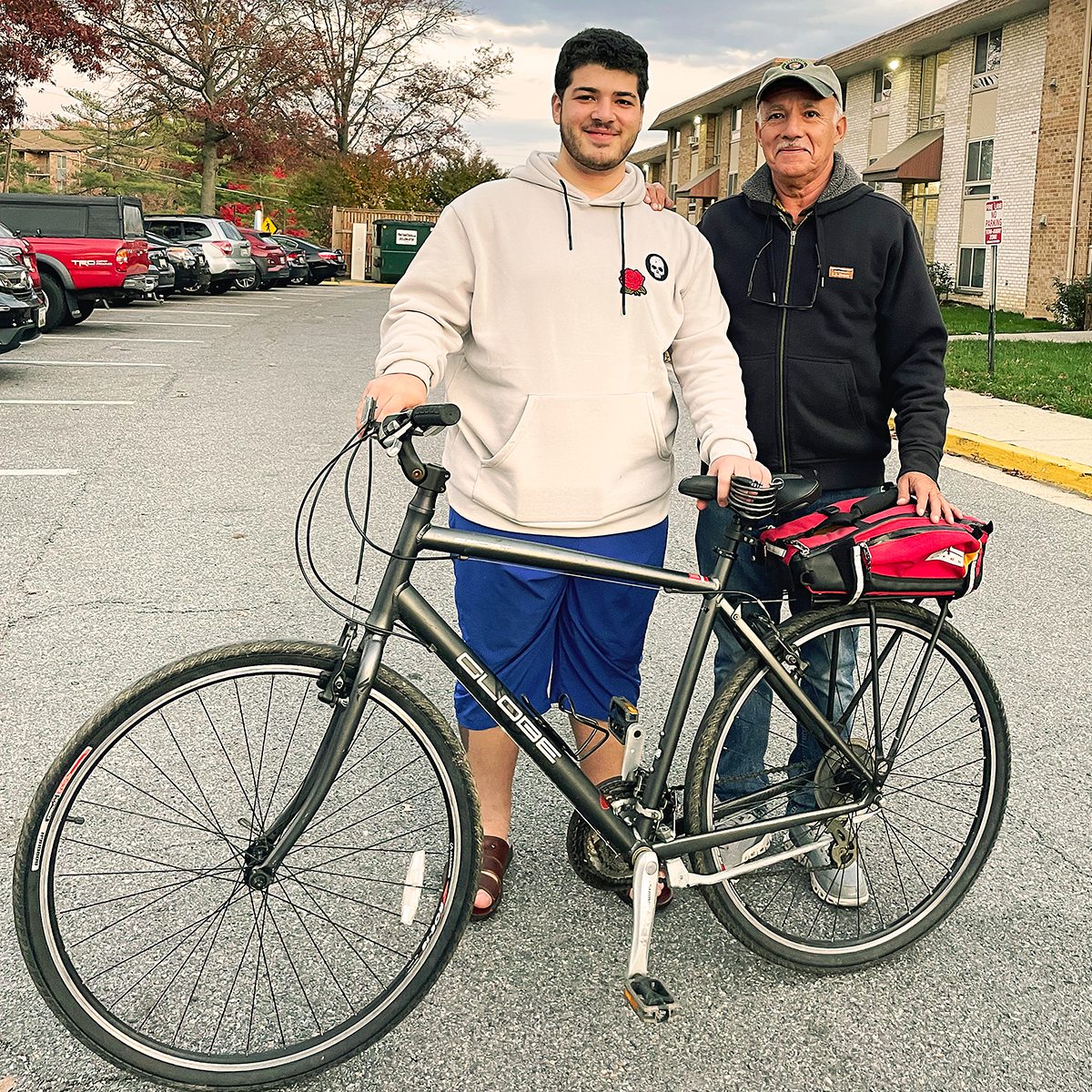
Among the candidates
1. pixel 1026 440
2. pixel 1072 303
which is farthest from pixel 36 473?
pixel 1072 303

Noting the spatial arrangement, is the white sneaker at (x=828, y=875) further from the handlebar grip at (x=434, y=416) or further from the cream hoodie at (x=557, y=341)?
the handlebar grip at (x=434, y=416)

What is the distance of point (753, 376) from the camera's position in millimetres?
3154

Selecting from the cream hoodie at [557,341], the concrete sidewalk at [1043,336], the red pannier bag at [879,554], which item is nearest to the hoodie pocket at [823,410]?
the cream hoodie at [557,341]

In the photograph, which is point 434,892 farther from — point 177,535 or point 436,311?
point 177,535

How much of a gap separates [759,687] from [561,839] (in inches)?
36.1

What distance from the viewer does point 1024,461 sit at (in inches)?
348

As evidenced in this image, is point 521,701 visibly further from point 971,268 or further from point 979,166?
point 979,166

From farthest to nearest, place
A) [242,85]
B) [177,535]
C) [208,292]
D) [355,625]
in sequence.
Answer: [242,85]
[208,292]
[177,535]
[355,625]

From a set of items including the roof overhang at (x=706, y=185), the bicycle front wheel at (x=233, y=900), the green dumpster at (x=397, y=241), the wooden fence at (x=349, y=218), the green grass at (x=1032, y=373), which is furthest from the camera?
the roof overhang at (x=706, y=185)

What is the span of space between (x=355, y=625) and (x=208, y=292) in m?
28.8

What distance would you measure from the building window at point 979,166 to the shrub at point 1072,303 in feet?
20.5

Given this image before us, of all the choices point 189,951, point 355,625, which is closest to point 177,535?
point 189,951

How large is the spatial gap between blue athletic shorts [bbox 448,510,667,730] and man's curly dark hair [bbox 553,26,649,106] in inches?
41.2

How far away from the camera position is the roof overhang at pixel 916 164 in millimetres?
32188
